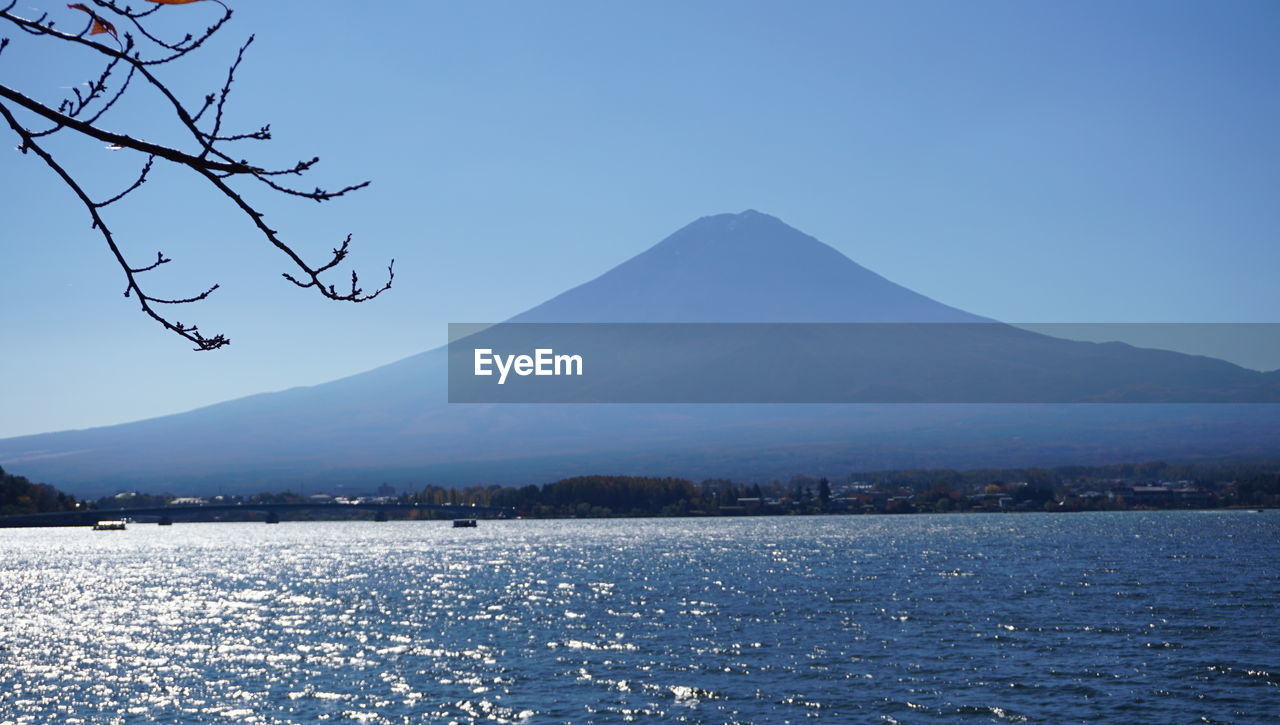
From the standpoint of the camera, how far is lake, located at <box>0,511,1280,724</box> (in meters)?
35.6

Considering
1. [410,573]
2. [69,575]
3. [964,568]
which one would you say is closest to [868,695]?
[964,568]

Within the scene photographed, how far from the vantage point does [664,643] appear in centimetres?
4981

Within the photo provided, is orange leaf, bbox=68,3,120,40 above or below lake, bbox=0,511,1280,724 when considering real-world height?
above

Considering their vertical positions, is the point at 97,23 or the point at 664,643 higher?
the point at 97,23

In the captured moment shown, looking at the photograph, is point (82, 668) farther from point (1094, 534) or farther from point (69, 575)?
point (1094, 534)

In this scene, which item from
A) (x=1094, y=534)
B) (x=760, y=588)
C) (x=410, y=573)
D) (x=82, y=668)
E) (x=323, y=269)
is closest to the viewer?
(x=323, y=269)

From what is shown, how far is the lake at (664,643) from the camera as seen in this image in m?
35.6

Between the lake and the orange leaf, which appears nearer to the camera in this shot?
the orange leaf

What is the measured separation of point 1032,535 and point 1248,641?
122999mm

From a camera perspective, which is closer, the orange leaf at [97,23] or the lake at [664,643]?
the orange leaf at [97,23]

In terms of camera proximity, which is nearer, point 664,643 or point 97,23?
point 97,23

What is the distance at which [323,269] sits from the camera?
5.85 metres

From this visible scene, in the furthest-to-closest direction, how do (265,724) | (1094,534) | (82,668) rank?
(1094,534) < (82,668) < (265,724)

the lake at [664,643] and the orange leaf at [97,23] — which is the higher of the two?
the orange leaf at [97,23]
